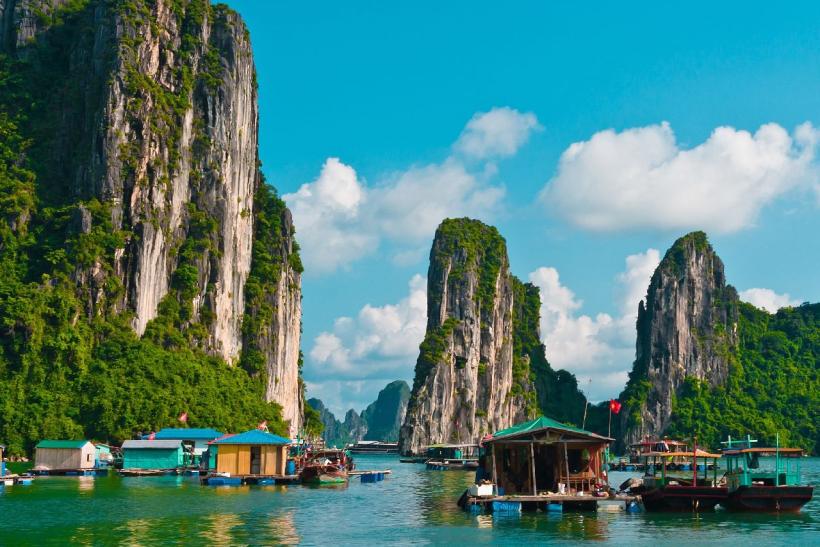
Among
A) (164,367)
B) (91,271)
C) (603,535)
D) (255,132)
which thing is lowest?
(603,535)

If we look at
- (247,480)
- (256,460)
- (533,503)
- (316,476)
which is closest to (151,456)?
(256,460)

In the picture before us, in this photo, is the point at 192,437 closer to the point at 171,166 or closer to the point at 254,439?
the point at 254,439

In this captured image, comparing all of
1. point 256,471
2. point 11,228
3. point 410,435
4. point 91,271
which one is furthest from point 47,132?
point 410,435

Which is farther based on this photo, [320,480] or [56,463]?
[56,463]

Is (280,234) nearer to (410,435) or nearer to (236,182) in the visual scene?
(236,182)

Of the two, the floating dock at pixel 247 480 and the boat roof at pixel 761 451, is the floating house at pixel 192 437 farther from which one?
the boat roof at pixel 761 451

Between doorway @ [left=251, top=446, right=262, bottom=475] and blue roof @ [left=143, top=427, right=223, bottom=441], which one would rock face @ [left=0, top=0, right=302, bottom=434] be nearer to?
blue roof @ [left=143, top=427, right=223, bottom=441]
